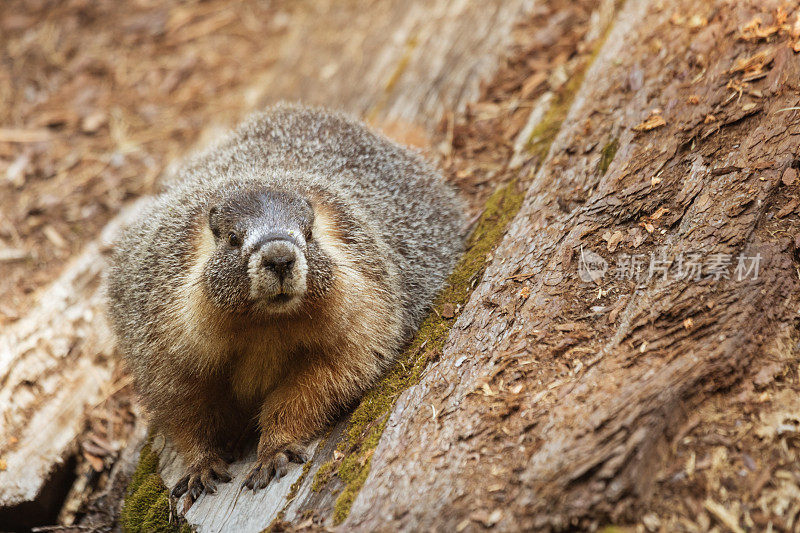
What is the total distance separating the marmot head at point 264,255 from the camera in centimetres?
475

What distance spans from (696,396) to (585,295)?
1174mm

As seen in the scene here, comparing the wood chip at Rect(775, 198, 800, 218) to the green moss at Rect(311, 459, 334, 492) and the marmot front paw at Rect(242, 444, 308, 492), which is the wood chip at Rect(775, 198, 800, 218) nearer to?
the green moss at Rect(311, 459, 334, 492)

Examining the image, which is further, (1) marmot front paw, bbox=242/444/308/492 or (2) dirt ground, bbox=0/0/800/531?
(1) marmot front paw, bbox=242/444/308/492

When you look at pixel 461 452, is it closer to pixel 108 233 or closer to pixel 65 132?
pixel 108 233

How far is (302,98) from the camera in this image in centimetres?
1014

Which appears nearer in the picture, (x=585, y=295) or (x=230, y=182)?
(x=585, y=295)

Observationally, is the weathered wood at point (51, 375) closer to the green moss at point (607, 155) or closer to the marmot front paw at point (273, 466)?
the marmot front paw at point (273, 466)

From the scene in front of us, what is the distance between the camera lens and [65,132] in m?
10.8

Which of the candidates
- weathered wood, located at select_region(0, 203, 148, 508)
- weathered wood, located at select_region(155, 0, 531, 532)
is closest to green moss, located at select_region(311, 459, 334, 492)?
weathered wood, located at select_region(0, 203, 148, 508)

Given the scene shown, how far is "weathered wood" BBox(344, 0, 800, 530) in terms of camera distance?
3971 millimetres

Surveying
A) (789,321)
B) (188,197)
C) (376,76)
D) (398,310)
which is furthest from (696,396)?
(376,76)

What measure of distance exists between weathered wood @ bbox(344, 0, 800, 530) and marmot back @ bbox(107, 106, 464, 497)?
2.25 ft

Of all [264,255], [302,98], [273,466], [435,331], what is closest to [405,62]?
[302,98]

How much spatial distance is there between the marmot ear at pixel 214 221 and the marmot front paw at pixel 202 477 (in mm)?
1881
